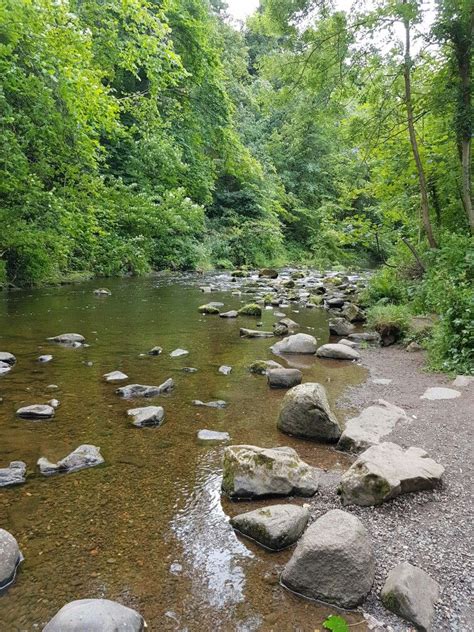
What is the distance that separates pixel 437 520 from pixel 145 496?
1.69m

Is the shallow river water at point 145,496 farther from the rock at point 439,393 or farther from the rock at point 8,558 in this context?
the rock at point 439,393

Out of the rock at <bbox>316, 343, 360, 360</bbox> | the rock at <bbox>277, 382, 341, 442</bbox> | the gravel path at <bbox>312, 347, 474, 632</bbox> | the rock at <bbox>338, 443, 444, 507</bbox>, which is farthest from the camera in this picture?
the rock at <bbox>316, 343, 360, 360</bbox>

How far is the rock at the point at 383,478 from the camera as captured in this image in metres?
2.76

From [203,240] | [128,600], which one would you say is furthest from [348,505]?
[203,240]

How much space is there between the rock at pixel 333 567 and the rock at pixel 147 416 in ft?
6.55

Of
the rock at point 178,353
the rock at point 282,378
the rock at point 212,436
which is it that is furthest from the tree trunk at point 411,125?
the rock at point 212,436

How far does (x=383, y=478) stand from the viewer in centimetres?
277

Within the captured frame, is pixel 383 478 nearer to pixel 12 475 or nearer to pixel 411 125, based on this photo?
pixel 12 475

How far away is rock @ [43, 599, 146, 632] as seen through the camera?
176 centimetres

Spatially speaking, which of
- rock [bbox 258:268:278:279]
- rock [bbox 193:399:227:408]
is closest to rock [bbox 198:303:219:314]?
rock [bbox 193:399:227:408]

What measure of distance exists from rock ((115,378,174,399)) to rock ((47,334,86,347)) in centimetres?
213

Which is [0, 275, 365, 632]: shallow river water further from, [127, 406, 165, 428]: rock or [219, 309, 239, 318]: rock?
[219, 309, 239, 318]: rock

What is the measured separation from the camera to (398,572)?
209cm

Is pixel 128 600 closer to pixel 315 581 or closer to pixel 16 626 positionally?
pixel 16 626
